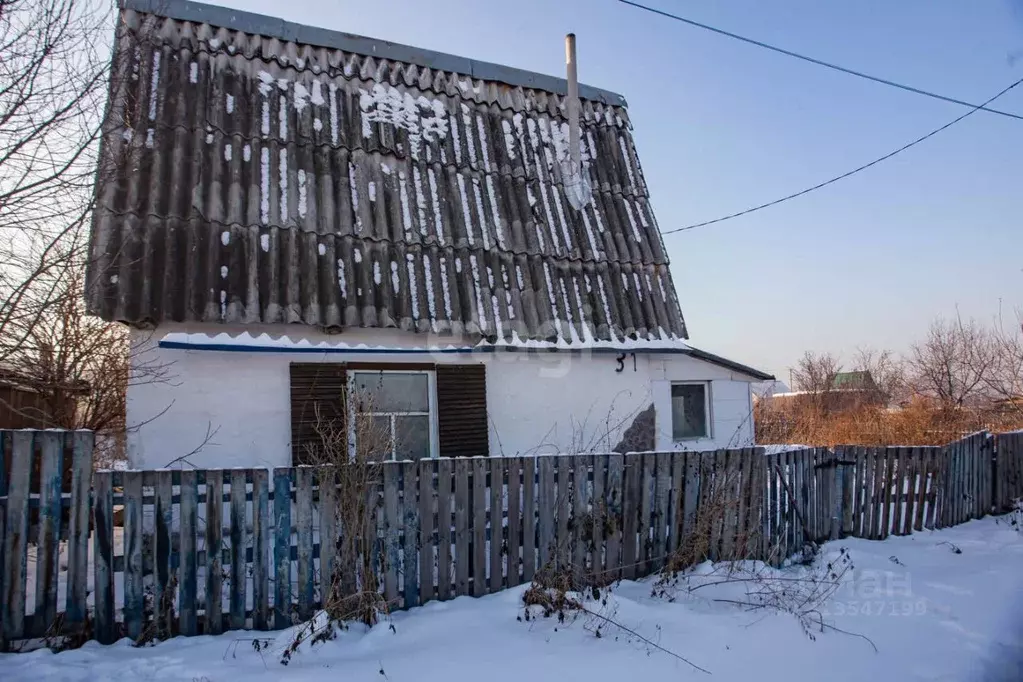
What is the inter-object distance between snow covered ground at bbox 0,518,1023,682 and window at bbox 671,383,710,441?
3.81 m

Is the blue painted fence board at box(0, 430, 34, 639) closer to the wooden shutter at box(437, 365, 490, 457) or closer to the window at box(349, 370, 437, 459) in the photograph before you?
the window at box(349, 370, 437, 459)

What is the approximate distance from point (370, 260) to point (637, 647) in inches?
192

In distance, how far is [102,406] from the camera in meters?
9.23

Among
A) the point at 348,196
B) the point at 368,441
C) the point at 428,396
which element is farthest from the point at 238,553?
the point at 348,196

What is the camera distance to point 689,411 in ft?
31.6

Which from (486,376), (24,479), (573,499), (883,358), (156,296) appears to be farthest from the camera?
(883,358)

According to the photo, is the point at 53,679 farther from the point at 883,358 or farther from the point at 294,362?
the point at 883,358

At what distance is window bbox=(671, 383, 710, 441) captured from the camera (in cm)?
947

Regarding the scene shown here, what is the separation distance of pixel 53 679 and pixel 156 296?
3.63m

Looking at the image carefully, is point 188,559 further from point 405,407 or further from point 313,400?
point 405,407

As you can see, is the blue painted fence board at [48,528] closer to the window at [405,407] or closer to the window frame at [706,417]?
the window at [405,407]

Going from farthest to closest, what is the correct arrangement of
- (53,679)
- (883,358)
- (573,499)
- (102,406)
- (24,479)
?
(883,358) < (102,406) < (573,499) < (24,479) < (53,679)

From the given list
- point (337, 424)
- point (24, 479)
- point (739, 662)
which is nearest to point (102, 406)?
point (337, 424)

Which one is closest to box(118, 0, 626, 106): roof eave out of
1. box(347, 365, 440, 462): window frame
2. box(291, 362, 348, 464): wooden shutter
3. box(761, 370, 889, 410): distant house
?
box(291, 362, 348, 464): wooden shutter
